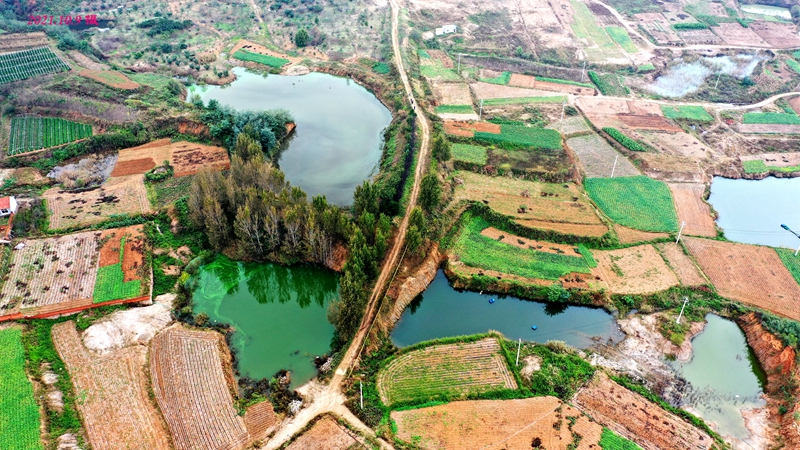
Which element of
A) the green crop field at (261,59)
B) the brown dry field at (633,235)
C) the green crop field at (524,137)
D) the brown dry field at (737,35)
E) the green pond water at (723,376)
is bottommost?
the green pond water at (723,376)

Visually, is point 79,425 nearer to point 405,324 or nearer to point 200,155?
point 405,324

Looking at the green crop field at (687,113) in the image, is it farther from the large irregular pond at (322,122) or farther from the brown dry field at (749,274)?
the large irregular pond at (322,122)

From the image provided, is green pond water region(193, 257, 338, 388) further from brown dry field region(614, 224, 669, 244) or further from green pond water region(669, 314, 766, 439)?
brown dry field region(614, 224, 669, 244)

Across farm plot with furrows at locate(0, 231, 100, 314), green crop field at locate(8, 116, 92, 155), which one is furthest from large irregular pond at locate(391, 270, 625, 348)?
green crop field at locate(8, 116, 92, 155)

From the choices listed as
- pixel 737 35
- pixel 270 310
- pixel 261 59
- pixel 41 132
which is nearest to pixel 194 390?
pixel 270 310

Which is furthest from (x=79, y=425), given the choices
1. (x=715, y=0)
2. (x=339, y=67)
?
(x=715, y=0)

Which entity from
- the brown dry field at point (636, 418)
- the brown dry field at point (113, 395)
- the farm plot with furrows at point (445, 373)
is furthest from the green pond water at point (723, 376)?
the brown dry field at point (113, 395)

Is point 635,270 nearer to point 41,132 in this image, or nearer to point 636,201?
point 636,201
